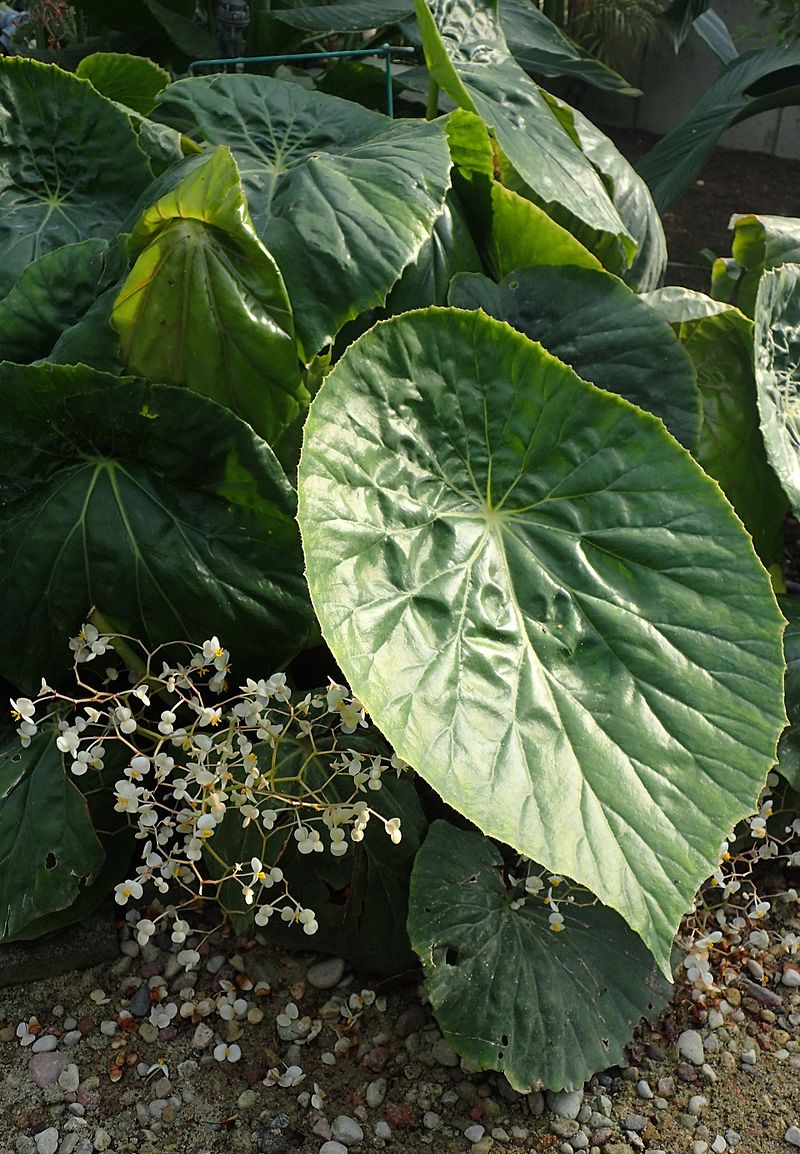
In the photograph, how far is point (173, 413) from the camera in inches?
56.2

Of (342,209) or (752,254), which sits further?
(752,254)

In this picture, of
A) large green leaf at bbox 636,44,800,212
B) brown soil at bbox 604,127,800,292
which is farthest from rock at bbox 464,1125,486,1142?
brown soil at bbox 604,127,800,292

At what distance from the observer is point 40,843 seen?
1.46m

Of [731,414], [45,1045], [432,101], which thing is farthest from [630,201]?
[45,1045]

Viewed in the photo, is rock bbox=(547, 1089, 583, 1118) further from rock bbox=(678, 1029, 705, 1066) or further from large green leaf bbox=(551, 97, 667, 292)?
large green leaf bbox=(551, 97, 667, 292)

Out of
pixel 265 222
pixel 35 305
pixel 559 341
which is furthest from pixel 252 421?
pixel 559 341

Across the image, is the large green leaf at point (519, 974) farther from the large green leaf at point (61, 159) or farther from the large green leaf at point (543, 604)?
the large green leaf at point (61, 159)

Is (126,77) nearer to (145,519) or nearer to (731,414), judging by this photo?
(145,519)

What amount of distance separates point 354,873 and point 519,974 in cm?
26

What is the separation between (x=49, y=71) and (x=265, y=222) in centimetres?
66

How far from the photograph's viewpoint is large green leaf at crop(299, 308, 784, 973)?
3.69ft

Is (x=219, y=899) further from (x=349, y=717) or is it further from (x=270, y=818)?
(x=349, y=717)

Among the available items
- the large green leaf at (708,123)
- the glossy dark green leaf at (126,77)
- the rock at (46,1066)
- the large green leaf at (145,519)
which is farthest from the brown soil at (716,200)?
the rock at (46,1066)

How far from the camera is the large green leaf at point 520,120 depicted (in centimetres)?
177
